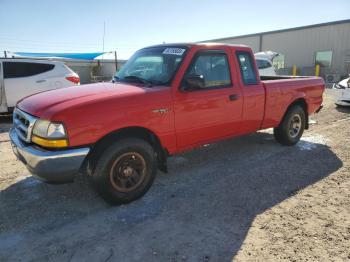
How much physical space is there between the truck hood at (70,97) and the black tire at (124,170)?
579 millimetres

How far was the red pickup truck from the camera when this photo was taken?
3.31 metres

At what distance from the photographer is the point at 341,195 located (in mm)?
4082

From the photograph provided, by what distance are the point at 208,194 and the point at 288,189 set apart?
1.11 m

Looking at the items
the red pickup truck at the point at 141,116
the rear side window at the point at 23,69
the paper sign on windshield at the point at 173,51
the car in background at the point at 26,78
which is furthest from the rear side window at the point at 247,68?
the rear side window at the point at 23,69

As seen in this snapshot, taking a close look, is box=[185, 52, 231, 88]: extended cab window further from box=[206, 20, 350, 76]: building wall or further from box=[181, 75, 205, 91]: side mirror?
box=[206, 20, 350, 76]: building wall

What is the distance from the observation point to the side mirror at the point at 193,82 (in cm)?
405

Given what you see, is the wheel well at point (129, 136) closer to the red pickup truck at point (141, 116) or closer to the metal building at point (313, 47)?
the red pickup truck at point (141, 116)

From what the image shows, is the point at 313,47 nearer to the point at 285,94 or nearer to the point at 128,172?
the point at 285,94

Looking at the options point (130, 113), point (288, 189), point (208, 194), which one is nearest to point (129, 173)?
point (130, 113)

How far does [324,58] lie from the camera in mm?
26984

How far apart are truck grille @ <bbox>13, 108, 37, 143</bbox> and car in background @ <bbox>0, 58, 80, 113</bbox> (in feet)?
16.8

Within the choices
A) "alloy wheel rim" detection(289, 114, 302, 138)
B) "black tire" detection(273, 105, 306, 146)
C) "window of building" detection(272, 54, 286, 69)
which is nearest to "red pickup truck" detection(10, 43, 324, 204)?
"black tire" detection(273, 105, 306, 146)

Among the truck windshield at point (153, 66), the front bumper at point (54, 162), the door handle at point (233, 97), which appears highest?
the truck windshield at point (153, 66)

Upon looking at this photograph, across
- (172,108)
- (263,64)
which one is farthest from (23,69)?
(263,64)
